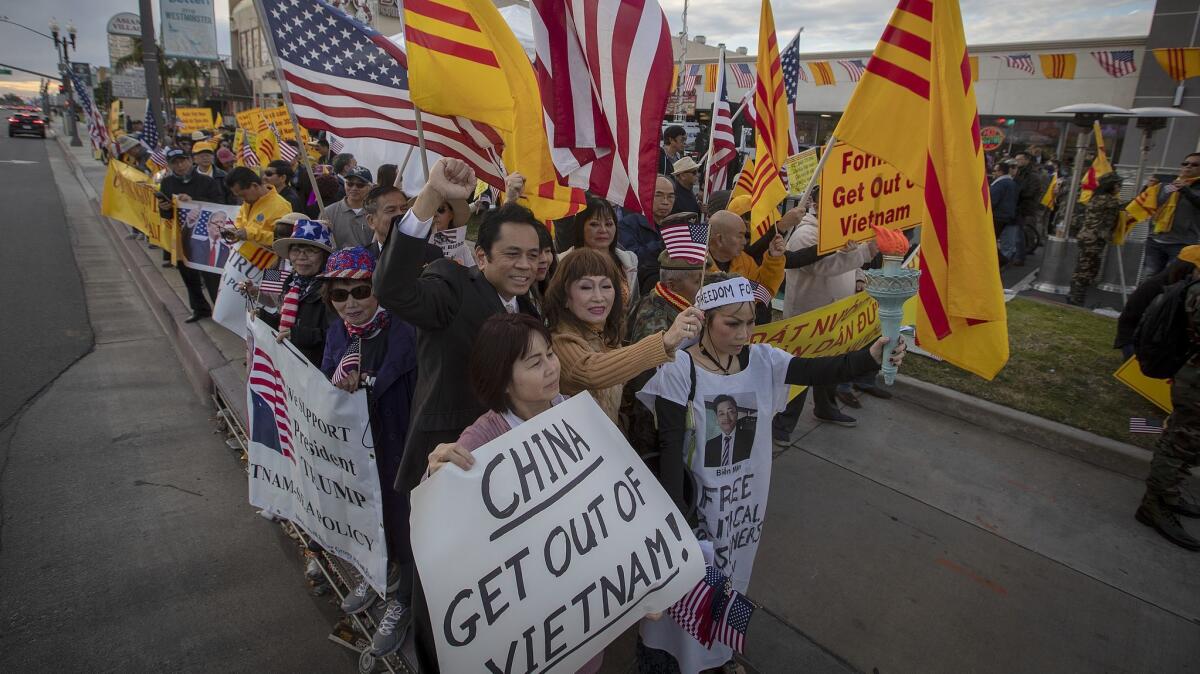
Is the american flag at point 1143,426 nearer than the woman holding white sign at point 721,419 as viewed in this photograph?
No

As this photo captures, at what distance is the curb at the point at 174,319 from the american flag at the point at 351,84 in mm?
2996

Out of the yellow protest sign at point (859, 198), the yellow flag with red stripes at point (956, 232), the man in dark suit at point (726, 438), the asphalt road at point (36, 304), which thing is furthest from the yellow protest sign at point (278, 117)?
the yellow flag with red stripes at point (956, 232)

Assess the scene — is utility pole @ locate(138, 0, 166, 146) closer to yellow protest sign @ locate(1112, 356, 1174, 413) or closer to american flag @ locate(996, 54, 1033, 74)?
yellow protest sign @ locate(1112, 356, 1174, 413)

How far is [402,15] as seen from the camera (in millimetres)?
2928

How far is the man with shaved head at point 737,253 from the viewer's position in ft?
11.9

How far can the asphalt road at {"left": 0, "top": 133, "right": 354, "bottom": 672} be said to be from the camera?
2.89 metres

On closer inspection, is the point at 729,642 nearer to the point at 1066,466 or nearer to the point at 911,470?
the point at 911,470

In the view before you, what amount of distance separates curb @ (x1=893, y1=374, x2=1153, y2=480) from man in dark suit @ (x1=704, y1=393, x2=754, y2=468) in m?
3.88

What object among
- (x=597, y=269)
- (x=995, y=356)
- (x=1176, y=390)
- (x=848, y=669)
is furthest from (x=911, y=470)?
(x=597, y=269)

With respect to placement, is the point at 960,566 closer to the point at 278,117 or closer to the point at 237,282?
the point at 237,282

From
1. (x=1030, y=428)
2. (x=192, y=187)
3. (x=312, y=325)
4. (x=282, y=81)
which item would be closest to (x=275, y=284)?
(x=312, y=325)

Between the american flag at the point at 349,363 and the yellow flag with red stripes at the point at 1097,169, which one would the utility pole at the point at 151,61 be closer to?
the american flag at the point at 349,363

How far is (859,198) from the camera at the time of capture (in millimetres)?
3430

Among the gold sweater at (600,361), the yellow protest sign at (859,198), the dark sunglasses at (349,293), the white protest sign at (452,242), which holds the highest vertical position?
the yellow protest sign at (859,198)
